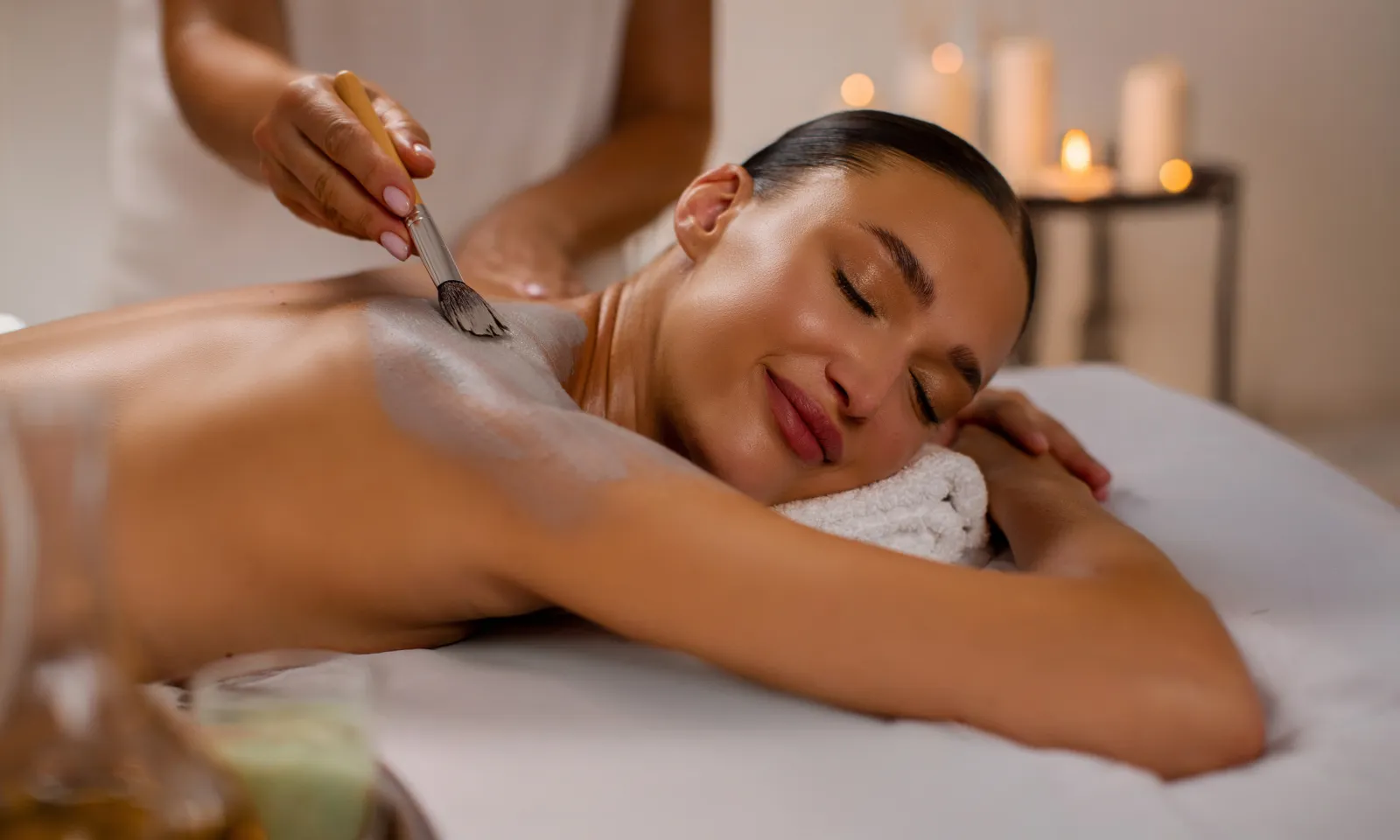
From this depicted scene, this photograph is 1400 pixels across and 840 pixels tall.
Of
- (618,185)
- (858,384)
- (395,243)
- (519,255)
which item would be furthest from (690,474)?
(618,185)

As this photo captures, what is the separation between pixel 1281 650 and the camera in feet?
2.98

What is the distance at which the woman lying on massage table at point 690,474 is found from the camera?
77 centimetres

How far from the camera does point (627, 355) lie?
3.68 feet

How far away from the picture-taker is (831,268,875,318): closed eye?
1009 mm

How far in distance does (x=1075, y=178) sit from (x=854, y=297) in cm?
185

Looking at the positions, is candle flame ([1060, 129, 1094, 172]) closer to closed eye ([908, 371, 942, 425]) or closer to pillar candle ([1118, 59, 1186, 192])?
pillar candle ([1118, 59, 1186, 192])

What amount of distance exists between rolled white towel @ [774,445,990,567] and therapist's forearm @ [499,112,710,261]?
0.62m

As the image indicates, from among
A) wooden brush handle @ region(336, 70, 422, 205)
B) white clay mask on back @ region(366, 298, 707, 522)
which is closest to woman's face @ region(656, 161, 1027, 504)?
white clay mask on back @ region(366, 298, 707, 522)

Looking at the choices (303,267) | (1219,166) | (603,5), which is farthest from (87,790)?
(1219,166)

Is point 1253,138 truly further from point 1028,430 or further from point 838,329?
point 838,329

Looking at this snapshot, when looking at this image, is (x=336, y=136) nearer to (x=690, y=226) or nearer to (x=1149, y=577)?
(x=690, y=226)

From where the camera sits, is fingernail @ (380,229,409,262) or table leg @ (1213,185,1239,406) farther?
table leg @ (1213,185,1239,406)

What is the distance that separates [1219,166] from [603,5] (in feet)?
5.46

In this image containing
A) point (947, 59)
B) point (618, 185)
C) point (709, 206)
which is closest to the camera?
point (709, 206)
